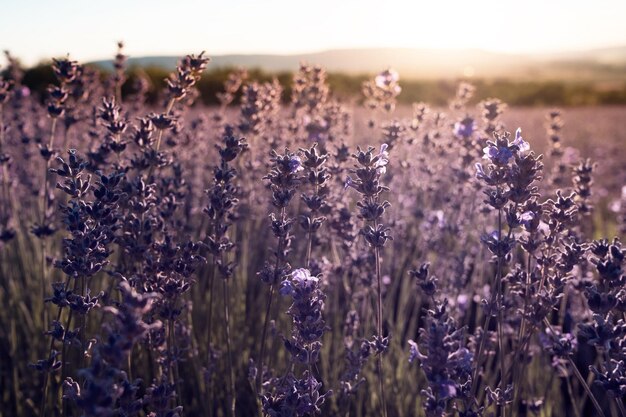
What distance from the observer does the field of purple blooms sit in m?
1.78

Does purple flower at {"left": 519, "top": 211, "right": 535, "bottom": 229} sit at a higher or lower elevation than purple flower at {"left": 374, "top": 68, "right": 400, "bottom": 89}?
lower

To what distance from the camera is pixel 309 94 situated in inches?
158

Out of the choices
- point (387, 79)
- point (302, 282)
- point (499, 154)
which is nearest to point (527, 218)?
point (499, 154)

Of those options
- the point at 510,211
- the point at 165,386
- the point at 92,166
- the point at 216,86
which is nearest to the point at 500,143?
the point at 510,211

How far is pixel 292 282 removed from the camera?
1.80m

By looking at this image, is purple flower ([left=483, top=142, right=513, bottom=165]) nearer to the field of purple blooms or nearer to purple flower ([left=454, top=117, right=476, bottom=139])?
the field of purple blooms

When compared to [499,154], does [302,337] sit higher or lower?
lower

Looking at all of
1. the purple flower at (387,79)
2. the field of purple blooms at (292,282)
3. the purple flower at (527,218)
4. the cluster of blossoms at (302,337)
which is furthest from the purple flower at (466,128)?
the cluster of blossoms at (302,337)

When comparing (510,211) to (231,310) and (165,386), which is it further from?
(231,310)

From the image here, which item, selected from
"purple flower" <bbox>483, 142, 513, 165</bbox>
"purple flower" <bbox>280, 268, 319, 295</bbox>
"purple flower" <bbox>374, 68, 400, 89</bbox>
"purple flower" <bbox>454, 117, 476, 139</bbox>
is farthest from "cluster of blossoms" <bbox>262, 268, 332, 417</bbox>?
"purple flower" <bbox>374, 68, 400, 89</bbox>

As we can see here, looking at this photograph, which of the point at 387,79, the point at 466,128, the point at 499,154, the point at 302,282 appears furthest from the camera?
the point at 387,79

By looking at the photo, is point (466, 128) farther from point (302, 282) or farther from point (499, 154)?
point (302, 282)

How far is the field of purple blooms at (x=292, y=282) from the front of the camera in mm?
1781

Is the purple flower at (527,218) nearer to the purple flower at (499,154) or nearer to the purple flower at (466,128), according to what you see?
the purple flower at (499,154)
